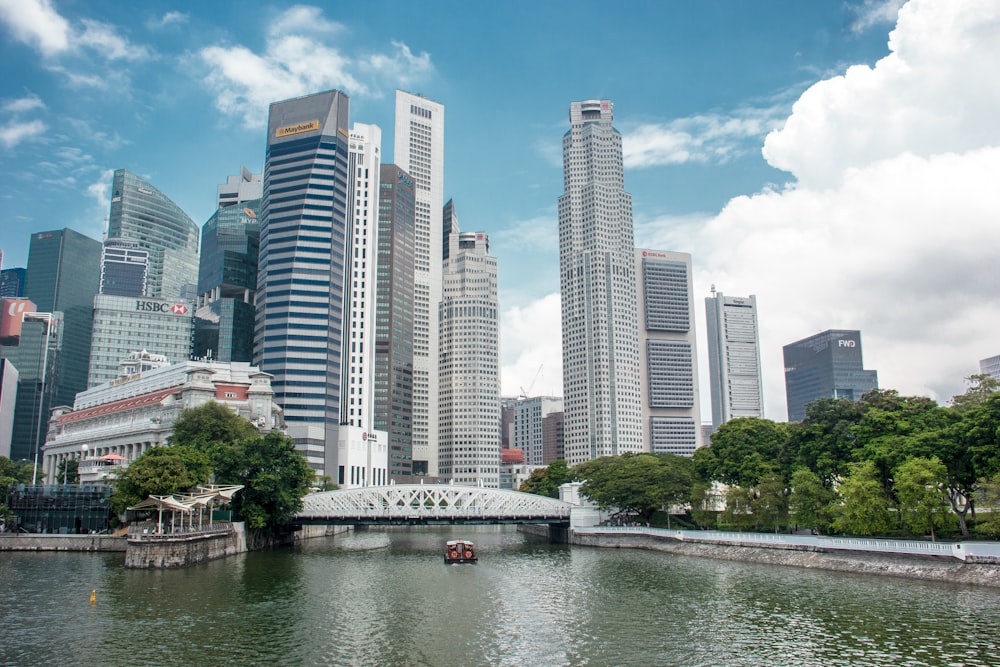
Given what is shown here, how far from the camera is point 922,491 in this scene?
2936 inches

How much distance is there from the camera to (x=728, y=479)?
119m

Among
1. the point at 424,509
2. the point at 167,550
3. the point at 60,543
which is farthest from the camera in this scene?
the point at 424,509

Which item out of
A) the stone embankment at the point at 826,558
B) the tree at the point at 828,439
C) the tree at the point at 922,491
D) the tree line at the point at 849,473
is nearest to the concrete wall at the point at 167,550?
the stone embankment at the point at 826,558

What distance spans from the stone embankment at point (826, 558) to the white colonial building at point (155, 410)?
300 feet

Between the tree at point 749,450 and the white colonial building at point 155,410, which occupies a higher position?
the white colonial building at point 155,410

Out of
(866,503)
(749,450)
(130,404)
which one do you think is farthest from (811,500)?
(130,404)

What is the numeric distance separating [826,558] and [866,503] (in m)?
7.20

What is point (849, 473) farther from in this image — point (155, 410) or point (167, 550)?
point (155, 410)

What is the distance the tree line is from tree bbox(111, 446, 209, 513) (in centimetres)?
6588

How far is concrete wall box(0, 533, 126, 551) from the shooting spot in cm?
10531

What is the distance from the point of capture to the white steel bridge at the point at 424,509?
5069 inches

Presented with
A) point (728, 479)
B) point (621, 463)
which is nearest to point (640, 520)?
point (621, 463)

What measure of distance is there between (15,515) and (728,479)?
11019 cm

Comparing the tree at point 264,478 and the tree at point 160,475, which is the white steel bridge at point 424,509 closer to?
the tree at point 264,478
